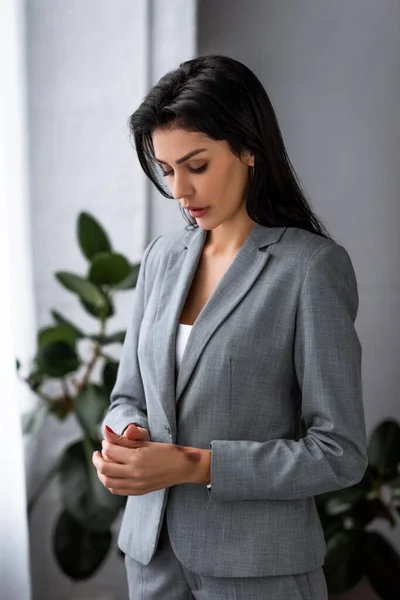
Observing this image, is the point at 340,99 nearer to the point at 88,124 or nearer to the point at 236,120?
the point at 88,124

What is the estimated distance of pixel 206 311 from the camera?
3.98 ft

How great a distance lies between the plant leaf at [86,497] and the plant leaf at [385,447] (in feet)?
2.15

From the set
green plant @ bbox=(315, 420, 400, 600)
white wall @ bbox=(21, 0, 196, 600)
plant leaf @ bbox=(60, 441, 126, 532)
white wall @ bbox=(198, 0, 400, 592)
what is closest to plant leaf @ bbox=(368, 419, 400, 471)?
green plant @ bbox=(315, 420, 400, 600)

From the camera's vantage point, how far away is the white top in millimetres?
1243

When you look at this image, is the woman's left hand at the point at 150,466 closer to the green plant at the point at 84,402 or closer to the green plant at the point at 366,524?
the green plant at the point at 84,402

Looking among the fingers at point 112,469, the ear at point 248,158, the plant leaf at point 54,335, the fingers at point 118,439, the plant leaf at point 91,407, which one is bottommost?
the plant leaf at point 91,407

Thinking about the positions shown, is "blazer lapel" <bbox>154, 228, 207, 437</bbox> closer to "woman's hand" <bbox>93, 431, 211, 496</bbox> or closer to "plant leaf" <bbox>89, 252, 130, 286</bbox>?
"woman's hand" <bbox>93, 431, 211, 496</bbox>

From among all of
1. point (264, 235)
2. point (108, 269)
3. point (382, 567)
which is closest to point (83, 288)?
point (108, 269)

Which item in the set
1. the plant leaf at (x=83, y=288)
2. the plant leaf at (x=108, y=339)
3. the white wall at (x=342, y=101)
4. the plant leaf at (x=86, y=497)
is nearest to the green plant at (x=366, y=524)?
the white wall at (x=342, y=101)

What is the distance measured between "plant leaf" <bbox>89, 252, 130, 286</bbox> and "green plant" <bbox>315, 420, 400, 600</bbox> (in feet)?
2.46

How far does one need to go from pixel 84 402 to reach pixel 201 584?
2.41 ft

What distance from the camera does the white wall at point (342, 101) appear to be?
2.00 m

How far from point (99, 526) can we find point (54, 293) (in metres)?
0.70

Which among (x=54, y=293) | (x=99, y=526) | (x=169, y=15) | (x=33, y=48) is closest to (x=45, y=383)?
(x=54, y=293)
